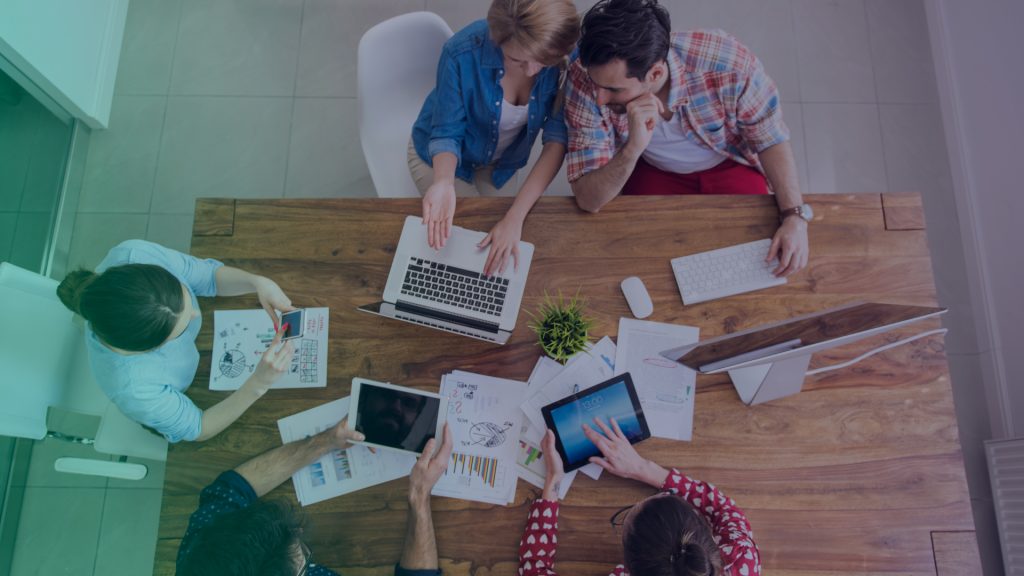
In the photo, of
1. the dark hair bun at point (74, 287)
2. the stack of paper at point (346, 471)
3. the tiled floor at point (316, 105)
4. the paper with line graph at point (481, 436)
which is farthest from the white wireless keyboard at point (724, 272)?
the dark hair bun at point (74, 287)

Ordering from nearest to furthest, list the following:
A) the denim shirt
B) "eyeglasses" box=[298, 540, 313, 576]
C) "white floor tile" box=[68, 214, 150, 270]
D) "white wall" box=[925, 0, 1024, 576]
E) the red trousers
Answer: "eyeglasses" box=[298, 540, 313, 576], the denim shirt, the red trousers, "white wall" box=[925, 0, 1024, 576], "white floor tile" box=[68, 214, 150, 270]

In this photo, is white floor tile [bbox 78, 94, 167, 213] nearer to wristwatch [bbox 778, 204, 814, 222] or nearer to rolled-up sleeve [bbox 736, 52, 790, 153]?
rolled-up sleeve [bbox 736, 52, 790, 153]

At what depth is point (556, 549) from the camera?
1541 millimetres

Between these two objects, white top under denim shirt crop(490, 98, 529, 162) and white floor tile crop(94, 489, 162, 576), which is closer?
white top under denim shirt crop(490, 98, 529, 162)

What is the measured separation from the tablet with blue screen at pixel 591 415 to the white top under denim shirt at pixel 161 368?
0.93 m

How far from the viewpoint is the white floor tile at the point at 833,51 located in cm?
281

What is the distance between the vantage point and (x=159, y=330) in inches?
54.6

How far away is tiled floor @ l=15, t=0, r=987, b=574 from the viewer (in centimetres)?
271

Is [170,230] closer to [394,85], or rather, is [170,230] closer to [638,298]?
[394,85]

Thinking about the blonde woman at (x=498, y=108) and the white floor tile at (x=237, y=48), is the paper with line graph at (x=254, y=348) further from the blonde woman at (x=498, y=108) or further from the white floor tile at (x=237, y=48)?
the white floor tile at (x=237, y=48)

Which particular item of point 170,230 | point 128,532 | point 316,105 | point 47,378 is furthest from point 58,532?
point 316,105

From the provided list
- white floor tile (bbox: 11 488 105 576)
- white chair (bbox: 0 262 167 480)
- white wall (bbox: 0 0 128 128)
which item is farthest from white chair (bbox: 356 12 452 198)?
white floor tile (bbox: 11 488 105 576)

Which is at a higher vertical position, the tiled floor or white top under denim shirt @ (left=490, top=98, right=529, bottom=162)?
the tiled floor

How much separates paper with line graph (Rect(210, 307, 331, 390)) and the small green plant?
589 millimetres
